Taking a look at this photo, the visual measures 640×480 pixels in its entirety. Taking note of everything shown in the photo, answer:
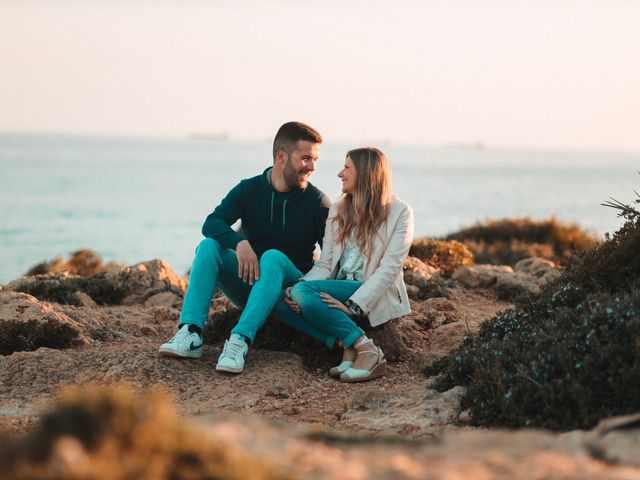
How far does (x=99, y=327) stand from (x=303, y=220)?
8.36 feet

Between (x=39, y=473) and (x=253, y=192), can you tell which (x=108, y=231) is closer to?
(x=253, y=192)

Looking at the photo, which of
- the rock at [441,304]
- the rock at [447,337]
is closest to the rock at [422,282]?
the rock at [441,304]

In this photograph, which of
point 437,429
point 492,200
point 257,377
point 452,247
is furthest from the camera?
point 492,200

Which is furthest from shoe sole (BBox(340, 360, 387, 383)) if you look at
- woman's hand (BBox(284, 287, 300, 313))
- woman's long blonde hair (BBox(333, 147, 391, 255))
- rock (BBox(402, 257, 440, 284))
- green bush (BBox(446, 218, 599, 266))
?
green bush (BBox(446, 218, 599, 266))

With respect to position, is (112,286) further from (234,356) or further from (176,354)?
(234,356)

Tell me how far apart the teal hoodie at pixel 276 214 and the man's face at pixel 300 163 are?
0.14 metres

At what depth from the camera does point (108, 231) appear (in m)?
35.9

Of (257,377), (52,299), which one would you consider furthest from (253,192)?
(52,299)

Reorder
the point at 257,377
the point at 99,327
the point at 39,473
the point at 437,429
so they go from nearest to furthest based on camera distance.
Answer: the point at 39,473, the point at 437,429, the point at 257,377, the point at 99,327

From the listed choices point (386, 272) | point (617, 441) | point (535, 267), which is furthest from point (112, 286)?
point (617, 441)

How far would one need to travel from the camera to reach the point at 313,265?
6.99m

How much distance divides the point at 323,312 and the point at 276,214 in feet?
3.53

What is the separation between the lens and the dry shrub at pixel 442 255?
38.0 ft

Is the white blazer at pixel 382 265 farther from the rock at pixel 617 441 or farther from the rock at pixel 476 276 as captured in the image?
the rock at pixel 476 276
